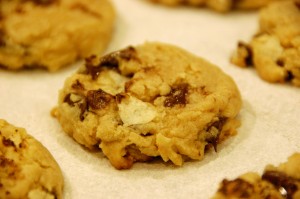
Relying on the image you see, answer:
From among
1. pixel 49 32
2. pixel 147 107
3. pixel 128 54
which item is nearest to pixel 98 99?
pixel 147 107

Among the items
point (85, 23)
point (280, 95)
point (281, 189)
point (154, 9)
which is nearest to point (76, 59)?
point (85, 23)

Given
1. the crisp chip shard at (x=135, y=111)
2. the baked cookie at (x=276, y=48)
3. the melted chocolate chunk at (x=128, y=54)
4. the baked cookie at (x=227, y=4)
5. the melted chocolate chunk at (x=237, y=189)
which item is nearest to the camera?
the melted chocolate chunk at (x=237, y=189)

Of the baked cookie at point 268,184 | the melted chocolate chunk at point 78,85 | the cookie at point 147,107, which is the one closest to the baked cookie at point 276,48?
the cookie at point 147,107

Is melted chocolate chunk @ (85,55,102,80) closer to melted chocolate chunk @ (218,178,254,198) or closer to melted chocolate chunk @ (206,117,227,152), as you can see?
melted chocolate chunk @ (206,117,227,152)

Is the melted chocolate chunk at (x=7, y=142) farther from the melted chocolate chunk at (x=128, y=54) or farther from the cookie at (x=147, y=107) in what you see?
the melted chocolate chunk at (x=128, y=54)

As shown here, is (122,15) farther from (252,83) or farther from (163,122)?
(163,122)

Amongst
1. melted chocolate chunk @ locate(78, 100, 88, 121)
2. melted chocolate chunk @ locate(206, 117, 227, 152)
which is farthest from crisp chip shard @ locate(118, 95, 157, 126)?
melted chocolate chunk @ locate(206, 117, 227, 152)
